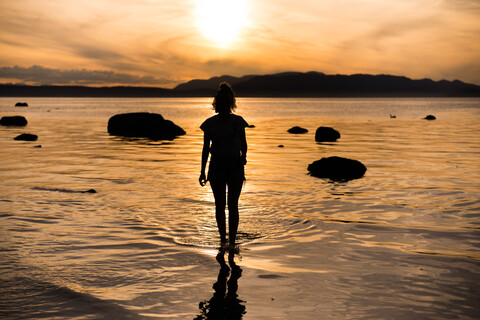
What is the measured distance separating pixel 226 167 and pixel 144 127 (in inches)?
1179

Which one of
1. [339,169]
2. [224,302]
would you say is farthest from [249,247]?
[339,169]

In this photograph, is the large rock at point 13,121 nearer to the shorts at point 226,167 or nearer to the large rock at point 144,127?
the large rock at point 144,127

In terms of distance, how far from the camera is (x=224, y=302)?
5645 mm

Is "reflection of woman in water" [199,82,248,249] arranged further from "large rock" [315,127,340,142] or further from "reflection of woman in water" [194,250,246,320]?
"large rock" [315,127,340,142]

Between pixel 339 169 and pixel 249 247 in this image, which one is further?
pixel 339 169

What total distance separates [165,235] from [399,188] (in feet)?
25.4

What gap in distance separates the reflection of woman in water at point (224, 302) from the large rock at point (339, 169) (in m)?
10.0

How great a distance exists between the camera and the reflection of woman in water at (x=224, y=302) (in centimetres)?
526

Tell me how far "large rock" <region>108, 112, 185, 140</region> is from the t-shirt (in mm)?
27544

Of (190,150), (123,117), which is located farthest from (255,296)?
(123,117)

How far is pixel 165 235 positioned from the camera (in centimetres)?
890

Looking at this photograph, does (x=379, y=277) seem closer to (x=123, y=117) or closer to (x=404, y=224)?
(x=404, y=224)

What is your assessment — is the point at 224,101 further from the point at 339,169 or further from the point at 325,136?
the point at 325,136

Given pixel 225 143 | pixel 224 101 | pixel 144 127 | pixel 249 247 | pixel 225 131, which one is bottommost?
pixel 249 247
